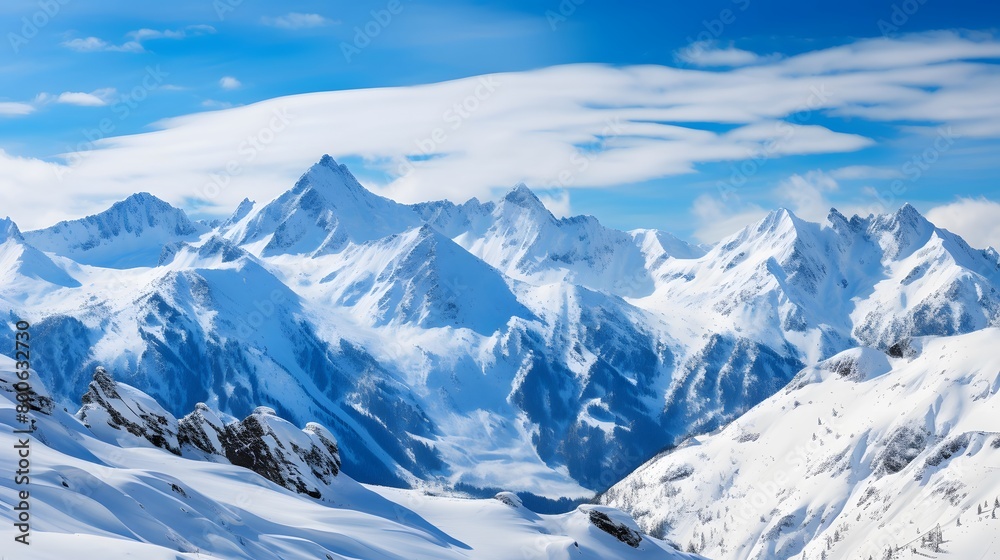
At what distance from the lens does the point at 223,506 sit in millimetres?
68188

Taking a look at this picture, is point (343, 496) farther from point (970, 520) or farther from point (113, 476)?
point (970, 520)

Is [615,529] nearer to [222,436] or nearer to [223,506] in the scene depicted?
[222,436]

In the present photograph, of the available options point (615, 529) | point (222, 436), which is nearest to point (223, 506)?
point (222, 436)

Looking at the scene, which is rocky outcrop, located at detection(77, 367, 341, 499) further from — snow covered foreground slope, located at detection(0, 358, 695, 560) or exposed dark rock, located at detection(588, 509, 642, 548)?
exposed dark rock, located at detection(588, 509, 642, 548)

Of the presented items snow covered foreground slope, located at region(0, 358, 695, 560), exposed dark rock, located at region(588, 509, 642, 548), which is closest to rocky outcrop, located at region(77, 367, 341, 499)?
snow covered foreground slope, located at region(0, 358, 695, 560)

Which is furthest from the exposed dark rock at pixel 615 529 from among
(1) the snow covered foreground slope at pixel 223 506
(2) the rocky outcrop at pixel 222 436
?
(2) the rocky outcrop at pixel 222 436

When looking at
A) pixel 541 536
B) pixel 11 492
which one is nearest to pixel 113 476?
pixel 11 492

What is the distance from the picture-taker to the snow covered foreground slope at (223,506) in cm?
5294

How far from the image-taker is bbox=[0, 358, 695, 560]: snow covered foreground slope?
2084 inches

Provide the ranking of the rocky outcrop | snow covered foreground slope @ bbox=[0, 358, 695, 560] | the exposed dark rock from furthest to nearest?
1. the exposed dark rock
2. the rocky outcrop
3. snow covered foreground slope @ bbox=[0, 358, 695, 560]

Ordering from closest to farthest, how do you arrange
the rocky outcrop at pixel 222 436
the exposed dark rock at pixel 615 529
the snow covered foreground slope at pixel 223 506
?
the snow covered foreground slope at pixel 223 506 → the rocky outcrop at pixel 222 436 → the exposed dark rock at pixel 615 529

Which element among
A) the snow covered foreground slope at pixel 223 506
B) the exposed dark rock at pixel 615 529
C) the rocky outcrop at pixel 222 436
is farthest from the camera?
the exposed dark rock at pixel 615 529

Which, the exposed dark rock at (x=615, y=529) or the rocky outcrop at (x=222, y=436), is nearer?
the rocky outcrop at (x=222, y=436)

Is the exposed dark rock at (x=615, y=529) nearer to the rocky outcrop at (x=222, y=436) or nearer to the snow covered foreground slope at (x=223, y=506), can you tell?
the snow covered foreground slope at (x=223, y=506)
